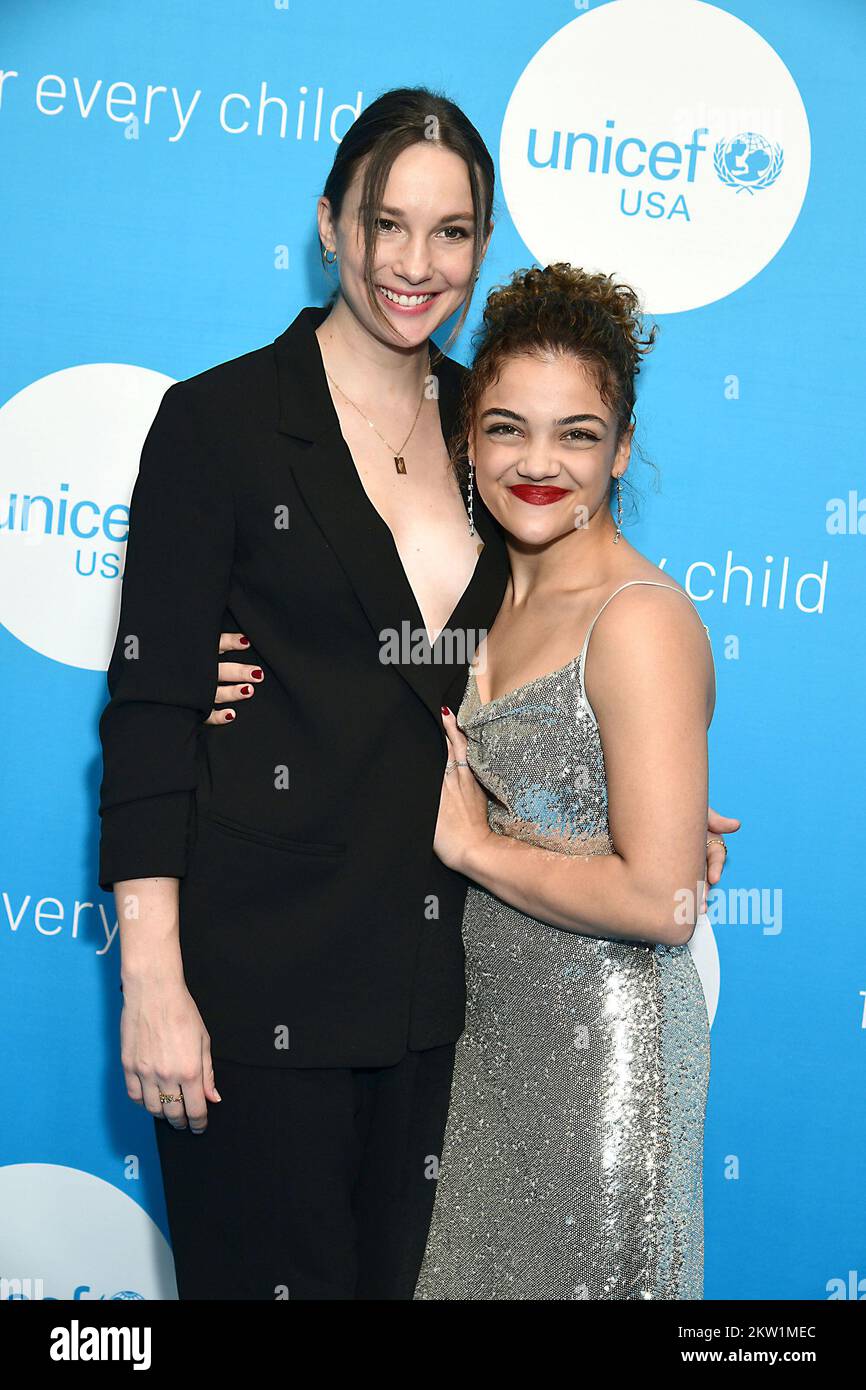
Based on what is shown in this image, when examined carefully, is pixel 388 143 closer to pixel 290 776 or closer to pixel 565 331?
pixel 565 331

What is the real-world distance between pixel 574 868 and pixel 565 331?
0.65 meters

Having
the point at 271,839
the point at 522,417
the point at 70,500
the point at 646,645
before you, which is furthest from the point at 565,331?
the point at 70,500

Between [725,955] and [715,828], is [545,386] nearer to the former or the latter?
[715,828]

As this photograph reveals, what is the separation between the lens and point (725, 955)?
7.41 ft

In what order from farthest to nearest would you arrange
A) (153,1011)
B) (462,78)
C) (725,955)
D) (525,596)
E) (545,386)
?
(725,955)
(462,78)
(525,596)
(545,386)
(153,1011)

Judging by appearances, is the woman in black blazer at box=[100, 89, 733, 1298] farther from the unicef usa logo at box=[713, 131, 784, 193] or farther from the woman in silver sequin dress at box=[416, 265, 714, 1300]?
the unicef usa logo at box=[713, 131, 784, 193]

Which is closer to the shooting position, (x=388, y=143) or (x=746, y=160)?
(x=388, y=143)

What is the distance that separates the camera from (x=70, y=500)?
82.7 inches

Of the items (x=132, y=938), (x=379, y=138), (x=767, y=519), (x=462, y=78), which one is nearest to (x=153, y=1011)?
(x=132, y=938)

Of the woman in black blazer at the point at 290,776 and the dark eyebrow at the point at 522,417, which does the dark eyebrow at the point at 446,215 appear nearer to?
the woman in black blazer at the point at 290,776

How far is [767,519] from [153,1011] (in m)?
1.34

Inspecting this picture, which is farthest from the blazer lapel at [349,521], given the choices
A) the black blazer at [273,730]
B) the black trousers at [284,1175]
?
the black trousers at [284,1175]

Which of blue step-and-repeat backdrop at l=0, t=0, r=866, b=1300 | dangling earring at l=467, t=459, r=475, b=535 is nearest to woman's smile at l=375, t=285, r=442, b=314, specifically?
dangling earring at l=467, t=459, r=475, b=535

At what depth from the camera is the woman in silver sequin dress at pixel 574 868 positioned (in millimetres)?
1502
